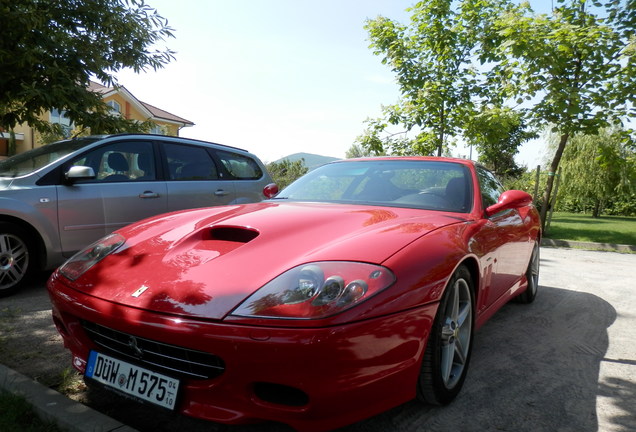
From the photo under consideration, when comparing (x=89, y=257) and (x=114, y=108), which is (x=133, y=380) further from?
(x=114, y=108)

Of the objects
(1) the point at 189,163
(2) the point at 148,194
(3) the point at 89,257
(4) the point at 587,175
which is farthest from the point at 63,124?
(4) the point at 587,175

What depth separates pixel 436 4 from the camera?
392 inches

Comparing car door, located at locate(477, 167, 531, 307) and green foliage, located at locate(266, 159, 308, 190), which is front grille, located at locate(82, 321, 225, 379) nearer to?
car door, located at locate(477, 167, 531, 307)

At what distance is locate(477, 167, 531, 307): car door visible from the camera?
292 cm

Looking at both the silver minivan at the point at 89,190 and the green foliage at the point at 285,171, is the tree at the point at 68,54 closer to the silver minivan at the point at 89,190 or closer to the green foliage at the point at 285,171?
the silver minivan at the point at 89,190

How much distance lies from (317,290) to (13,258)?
3.60 metres

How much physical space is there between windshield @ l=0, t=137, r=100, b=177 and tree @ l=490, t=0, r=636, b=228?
794 centimetres

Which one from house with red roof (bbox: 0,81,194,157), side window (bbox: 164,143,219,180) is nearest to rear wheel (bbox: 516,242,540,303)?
side window (bbox: 164,143,219,180)

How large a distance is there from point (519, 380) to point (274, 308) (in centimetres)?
174

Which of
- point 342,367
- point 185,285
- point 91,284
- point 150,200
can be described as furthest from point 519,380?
point 150,200

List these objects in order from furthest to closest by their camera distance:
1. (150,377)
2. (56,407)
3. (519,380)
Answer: (519,380) → (56,407) → (150,377)

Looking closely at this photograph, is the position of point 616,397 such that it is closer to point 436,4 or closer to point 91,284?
point 91,284

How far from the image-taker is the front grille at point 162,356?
172cm

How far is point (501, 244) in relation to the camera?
3.13m
